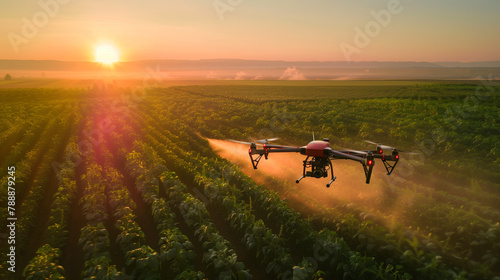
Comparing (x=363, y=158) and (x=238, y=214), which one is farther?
(x=238, y=214)

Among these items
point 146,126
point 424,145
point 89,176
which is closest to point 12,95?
point 146,126

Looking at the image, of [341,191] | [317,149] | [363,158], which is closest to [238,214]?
[317,149]

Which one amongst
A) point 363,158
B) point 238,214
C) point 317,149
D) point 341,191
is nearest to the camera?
point 363,158

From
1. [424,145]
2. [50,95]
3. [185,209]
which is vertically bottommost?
[424,145]

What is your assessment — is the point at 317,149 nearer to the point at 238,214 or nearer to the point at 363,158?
the point at 363,158

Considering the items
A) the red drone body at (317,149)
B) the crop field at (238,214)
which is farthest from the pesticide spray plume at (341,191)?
the red drone body at (317,149)

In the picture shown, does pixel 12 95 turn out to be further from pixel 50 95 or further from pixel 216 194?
pixel 216 194

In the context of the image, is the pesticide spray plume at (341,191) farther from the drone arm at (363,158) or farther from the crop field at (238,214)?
the drone arm at (363,158)

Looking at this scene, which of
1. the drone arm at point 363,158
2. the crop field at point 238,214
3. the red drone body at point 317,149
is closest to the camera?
the drone arm at point 363,158
